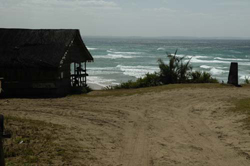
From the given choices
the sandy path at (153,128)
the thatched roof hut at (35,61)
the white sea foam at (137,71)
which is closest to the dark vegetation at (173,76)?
the thatched roof hut at (35,61)

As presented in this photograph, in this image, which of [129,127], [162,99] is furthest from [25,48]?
[129,127]

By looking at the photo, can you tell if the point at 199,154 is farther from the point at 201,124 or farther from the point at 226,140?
the point at 201,124

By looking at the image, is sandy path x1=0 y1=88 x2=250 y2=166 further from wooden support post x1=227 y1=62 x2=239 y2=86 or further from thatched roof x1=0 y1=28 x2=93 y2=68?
thatched roof x1=0 y1=28 x2=93 y2=68

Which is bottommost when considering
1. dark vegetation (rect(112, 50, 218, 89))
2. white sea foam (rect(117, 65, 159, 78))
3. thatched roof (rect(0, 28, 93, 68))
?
white sea foam (rect(117, 65, 159, 78))

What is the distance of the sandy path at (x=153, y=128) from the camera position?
1071 cm

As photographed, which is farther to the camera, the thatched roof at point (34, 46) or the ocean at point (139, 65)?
the ocean at point (139, 65)

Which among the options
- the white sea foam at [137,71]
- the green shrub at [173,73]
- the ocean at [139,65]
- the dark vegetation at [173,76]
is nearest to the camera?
the dark vegetation at [173,76]

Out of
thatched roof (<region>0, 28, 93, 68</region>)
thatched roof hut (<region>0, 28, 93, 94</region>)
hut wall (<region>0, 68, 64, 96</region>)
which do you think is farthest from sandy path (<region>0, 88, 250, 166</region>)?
thatched roof (<region>0, 28, 93, 68</region>)

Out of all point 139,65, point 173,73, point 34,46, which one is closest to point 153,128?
point 34,46

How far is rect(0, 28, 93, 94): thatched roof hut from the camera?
78.1 ft

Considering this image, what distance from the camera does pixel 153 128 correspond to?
46.9ft

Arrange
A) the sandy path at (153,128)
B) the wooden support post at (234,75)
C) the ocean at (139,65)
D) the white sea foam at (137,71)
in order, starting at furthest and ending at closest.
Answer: the white sea foam at (137,71) < the ocean at (139,65) < the wooden support post at (234,75) < the sandy path at (153,128)

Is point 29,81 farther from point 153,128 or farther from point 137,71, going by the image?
point 137,71

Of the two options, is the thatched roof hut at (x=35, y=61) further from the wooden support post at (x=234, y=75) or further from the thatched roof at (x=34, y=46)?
the wooden support post at (x=234, y=75)
